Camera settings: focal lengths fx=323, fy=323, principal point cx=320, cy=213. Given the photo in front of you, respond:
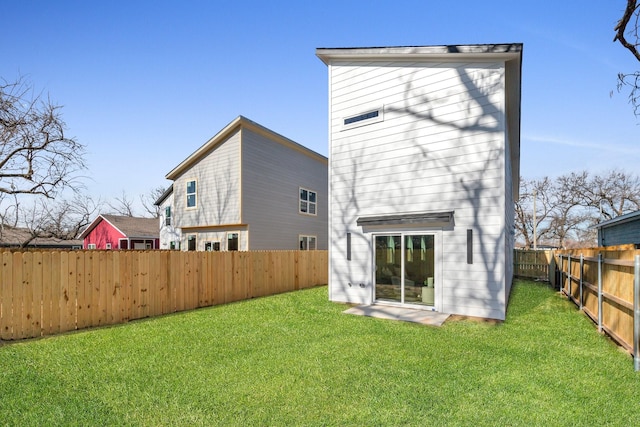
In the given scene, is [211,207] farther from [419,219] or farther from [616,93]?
[616,93]

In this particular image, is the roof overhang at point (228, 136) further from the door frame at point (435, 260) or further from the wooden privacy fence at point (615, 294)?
the wooden privacy fence at point (615, 294)

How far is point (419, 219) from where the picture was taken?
7.75m

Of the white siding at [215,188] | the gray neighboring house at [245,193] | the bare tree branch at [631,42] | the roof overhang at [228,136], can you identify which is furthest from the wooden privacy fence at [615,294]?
the roof overhang at [228,136]

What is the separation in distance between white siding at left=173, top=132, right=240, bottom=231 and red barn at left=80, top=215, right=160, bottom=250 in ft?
40.4

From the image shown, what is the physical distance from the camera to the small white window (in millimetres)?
18263

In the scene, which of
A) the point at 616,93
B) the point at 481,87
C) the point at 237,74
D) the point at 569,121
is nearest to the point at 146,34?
the point at 237,74

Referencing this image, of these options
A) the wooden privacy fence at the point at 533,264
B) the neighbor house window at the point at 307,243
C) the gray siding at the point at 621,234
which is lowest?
the wooden privacy fence at the point at 533,264

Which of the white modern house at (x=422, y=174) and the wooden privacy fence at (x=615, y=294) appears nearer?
the wooden privacy fence at (x=615, y=294)

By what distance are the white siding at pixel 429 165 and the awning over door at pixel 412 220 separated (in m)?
0.17

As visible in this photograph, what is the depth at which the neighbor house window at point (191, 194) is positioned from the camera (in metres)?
16.7

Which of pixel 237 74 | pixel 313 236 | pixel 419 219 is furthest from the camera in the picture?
pixel 313 236

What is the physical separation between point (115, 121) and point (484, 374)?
48.0 feet

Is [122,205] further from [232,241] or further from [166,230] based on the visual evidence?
[232,241]

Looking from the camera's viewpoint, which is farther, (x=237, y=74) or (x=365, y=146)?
(x=237, y=74)
